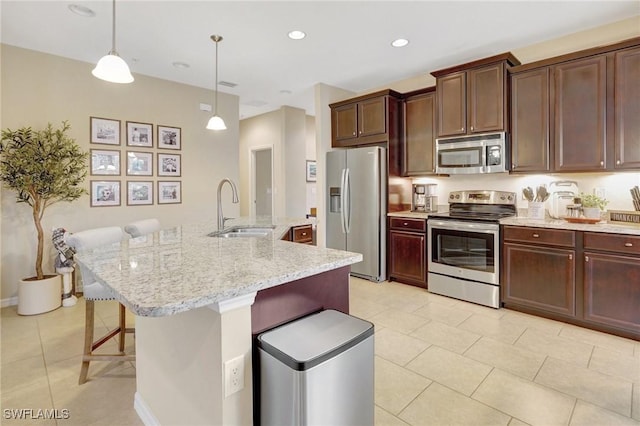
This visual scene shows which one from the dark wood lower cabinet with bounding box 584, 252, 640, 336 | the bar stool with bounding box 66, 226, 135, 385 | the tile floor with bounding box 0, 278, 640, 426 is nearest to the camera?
the tile floor with bounding box 0, 278, 640, 426

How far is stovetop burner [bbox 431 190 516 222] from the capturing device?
368 centimetres

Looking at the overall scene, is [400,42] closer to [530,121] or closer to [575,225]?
[530,121]

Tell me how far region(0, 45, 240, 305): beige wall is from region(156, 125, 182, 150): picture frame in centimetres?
8

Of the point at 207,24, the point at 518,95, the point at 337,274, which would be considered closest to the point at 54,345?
the point at 337,274

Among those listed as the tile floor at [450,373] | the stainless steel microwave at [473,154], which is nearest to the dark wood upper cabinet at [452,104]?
the stainless steel microwave at [473,154]

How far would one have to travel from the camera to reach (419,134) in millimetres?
4328

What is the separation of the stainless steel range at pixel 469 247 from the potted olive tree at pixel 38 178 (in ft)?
13.5

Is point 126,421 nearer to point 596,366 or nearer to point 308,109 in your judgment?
point 596,366

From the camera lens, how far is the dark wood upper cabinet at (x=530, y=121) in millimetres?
3236

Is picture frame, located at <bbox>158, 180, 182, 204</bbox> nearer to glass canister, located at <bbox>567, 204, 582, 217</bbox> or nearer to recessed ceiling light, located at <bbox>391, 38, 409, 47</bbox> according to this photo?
recessed ceiling light, located at <bbox>391, 38, 409, 47</bbox>

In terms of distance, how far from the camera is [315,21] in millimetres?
3119

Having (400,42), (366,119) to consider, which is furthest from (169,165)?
(400,42)

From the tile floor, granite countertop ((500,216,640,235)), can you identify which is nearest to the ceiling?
granite countertop ((500,216,640,235))

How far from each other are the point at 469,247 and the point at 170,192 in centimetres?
401
